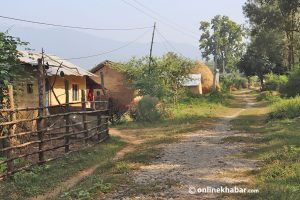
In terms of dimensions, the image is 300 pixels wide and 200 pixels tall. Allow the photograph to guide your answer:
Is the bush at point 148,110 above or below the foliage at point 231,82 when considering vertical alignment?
below

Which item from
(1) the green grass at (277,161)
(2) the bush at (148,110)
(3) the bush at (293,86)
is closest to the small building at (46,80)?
(2) the bush at (148,110)

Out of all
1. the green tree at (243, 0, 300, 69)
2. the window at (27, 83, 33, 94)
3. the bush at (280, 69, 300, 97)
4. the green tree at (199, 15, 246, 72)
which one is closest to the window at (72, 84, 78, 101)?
the window at (27, 83, 33, 94)

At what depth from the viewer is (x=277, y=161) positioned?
10219mm

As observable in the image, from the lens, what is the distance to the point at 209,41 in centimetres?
9100

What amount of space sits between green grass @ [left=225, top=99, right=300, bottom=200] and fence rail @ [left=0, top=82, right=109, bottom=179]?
5.35 m

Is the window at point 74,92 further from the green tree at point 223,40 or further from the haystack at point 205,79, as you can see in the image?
the green tree at point 223,40

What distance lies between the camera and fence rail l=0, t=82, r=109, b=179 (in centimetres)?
1040

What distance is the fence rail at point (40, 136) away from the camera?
10398 mm

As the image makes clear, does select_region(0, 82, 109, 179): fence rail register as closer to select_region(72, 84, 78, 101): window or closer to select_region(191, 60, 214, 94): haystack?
select_region(72, 84, 78, 101): window

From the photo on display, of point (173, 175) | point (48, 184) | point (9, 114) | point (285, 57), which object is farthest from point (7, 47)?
point (285, 57)

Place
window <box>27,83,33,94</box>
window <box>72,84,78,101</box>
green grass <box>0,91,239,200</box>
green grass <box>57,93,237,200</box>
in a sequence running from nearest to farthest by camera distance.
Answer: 1. green grass <box>57,93,237,200</box>
2. green grass <box>0,91,239,200</box>
3. window <box>27,83,33,94</box>
4. window <box>72,84,78,101</box>

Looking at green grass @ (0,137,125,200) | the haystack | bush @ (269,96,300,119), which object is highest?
the haystack

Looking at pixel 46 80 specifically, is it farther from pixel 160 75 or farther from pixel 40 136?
pixel 160 75

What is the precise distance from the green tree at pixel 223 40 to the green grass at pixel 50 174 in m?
77.1
